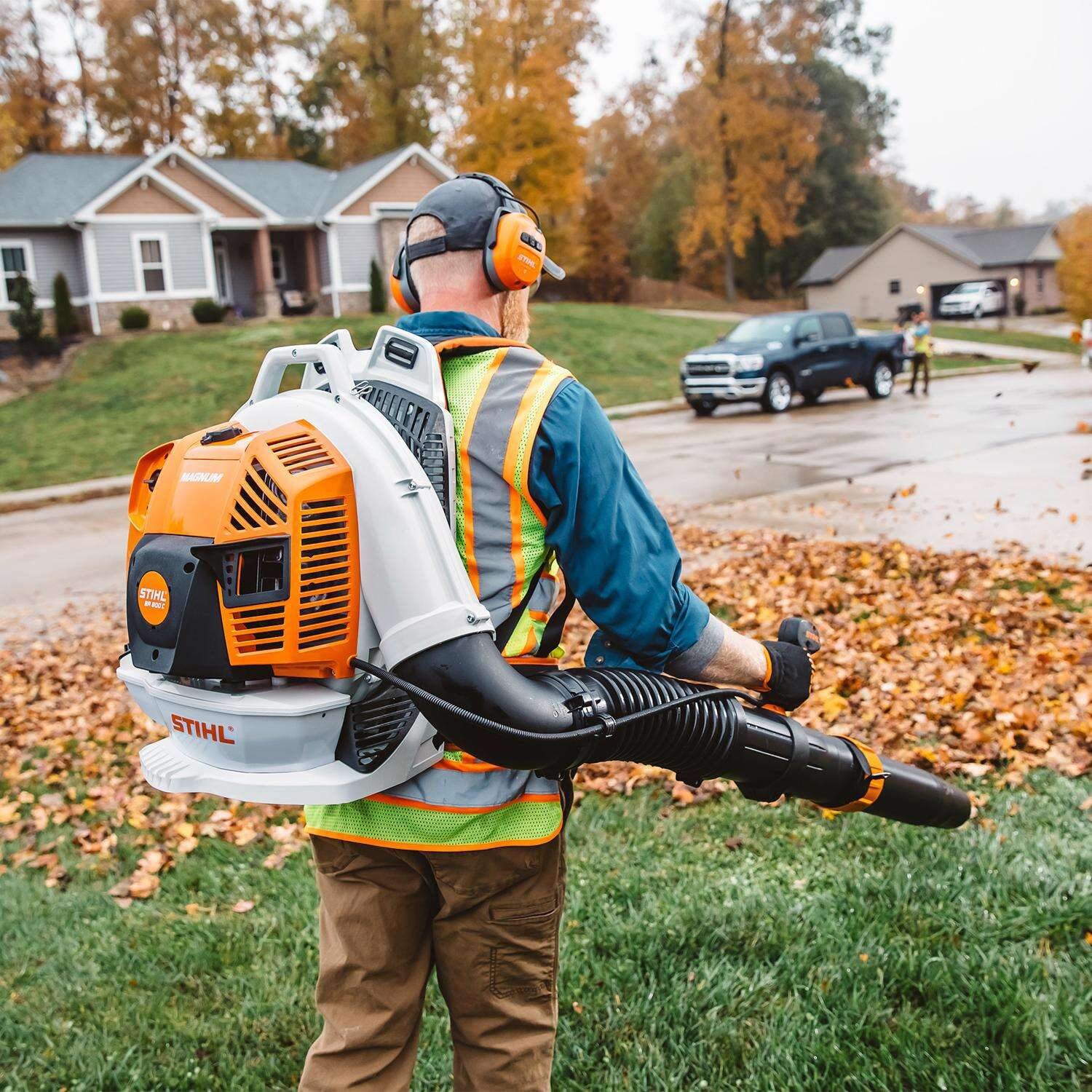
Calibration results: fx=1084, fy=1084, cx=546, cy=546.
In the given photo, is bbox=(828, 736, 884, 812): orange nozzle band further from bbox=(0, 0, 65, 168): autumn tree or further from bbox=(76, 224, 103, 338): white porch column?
bbox=(0, 0, 65, 168): autumn tree

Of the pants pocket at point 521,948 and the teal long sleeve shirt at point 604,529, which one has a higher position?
the teal long sleeve shirt at point 604,529

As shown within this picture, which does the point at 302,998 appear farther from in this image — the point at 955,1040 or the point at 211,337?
the point at 211,337

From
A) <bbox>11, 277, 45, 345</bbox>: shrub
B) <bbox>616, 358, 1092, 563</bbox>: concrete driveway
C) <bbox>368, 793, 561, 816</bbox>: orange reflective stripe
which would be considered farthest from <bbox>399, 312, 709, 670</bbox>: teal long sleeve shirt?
<bbox>11, 277, 45, 345</bbox>: shrub

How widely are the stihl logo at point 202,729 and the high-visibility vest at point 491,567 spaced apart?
1.23 feet

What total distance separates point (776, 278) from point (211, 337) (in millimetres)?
38558

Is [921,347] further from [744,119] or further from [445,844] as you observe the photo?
[744,119]

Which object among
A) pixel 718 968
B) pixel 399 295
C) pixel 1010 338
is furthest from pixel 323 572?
pixel 1010 338

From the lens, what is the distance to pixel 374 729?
178 centimetres

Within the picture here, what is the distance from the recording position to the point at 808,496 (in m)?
11.1

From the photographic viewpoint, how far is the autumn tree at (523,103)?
128 ft

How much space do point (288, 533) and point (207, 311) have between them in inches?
1275

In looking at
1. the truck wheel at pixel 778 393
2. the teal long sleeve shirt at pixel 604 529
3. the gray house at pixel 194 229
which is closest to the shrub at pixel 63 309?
the gray house at pixel 194 229

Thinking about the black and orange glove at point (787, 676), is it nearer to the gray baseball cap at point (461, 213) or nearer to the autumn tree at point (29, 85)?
the gray baseball cap at point (461, 213)

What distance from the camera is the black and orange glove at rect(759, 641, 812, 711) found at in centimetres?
215
